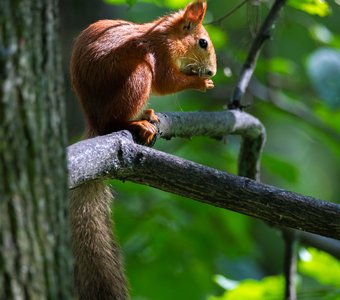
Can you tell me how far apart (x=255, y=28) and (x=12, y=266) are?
1.95 m

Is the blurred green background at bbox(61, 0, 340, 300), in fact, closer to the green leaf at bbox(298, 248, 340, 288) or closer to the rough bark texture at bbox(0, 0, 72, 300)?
the green leaf at bbox(298, 248, 340, 288)

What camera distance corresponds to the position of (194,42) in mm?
2936

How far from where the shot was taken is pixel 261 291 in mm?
2803

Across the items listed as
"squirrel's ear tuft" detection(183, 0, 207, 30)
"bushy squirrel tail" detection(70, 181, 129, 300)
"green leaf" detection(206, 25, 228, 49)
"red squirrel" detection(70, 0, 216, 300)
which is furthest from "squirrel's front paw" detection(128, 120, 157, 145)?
"green leaf" detection(206, 25, 228, 49)

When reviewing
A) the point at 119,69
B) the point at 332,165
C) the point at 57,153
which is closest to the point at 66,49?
the point at 119,69

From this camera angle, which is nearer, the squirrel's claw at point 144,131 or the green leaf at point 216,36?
the squirrel's claw at point 144,131

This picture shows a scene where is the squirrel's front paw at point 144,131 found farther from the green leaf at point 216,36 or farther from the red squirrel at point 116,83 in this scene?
the green leaf at point 216,36

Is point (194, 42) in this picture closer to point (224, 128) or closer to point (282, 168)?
point (224, 128)

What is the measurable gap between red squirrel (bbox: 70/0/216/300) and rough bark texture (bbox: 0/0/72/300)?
2.64ft

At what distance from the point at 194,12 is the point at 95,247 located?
1137mm

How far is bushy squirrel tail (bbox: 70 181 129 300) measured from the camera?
6.36 feet

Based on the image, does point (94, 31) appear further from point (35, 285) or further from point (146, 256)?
point (35, 285)

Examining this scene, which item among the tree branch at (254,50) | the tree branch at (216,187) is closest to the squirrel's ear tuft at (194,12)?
the tree branch at (254,50)

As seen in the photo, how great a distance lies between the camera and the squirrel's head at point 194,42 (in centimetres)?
289
